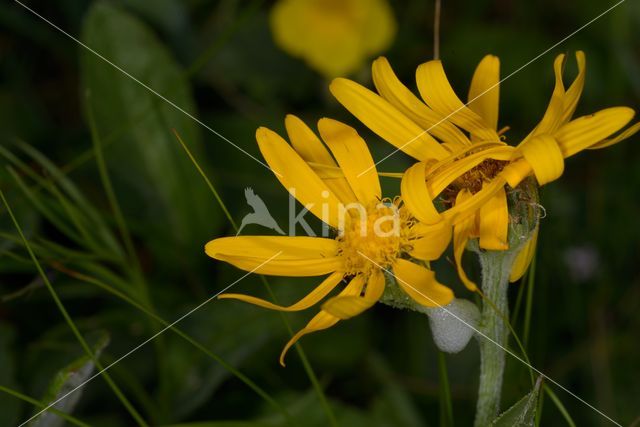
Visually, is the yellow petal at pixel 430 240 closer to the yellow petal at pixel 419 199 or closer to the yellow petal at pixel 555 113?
the yellow petal at pixel 419 199

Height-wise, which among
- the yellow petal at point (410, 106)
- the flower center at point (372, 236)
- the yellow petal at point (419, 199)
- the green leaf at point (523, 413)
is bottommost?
the green leaf at point (523, 413)

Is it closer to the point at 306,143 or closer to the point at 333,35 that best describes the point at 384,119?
the point at 306,143

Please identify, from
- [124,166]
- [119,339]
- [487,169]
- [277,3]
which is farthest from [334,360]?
[277,3]

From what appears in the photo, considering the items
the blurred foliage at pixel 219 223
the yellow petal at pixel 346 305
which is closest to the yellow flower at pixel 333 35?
the blurred foliage at pixel 219 223

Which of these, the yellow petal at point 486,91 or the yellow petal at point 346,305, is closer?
the yellow petal at point 346,305

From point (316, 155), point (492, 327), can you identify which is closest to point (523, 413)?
point (492, 327)

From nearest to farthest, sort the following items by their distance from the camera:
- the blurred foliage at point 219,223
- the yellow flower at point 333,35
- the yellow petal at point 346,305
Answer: the yellow petal at point 346,305
the blurred foliage at point 219,223
the yellow flower at point 333,35

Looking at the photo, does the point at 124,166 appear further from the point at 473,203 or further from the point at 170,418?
the point at 473,203
